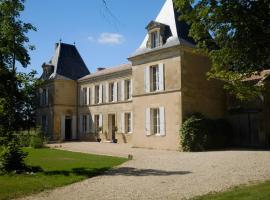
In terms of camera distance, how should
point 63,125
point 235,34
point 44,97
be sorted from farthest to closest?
1. point 44,97
2. point 63,125
3. point 235,34

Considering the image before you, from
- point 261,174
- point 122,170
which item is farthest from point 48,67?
Answer: point 261,174

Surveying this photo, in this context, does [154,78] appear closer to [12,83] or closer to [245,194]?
[12,83]

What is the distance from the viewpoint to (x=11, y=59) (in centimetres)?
1083

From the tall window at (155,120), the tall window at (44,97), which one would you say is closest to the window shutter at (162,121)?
the tall window at (155,120)

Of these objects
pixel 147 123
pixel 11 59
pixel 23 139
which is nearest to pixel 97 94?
pixel 147 123

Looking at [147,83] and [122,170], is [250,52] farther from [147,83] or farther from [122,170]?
[147,83]

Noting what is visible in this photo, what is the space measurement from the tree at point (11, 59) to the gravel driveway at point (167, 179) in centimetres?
330

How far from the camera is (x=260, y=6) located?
5.70 metres

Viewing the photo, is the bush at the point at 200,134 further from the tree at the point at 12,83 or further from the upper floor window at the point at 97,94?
the upper floor window at the point at 97,94

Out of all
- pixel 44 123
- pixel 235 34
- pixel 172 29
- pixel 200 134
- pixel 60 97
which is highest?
pixel 172 29

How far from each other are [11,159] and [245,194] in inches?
267

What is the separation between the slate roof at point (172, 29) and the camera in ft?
Result: 59.4

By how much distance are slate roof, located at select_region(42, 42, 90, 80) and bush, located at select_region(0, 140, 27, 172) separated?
1978cm

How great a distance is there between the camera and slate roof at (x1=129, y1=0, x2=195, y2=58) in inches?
713
